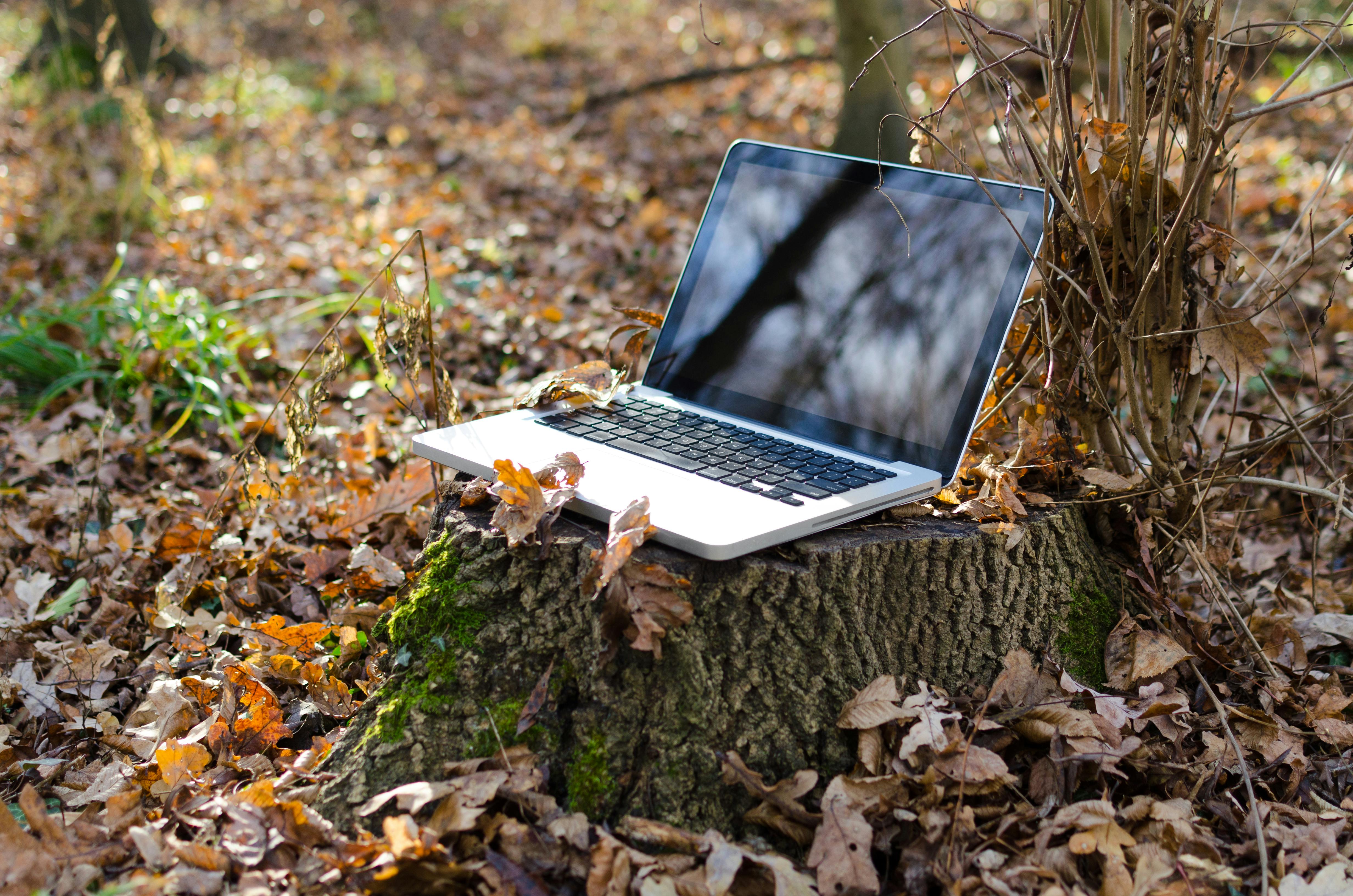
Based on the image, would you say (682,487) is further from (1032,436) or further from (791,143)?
(791,143)

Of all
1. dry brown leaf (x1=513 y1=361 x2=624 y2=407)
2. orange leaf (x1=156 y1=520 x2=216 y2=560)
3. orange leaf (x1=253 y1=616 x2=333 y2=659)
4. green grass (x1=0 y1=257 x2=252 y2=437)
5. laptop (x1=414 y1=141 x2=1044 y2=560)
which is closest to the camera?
laptop (x1=414 y1=141 x2=1044 y2=560)

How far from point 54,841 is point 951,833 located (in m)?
1.63

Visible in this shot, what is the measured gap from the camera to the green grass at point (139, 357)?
12.7 feet

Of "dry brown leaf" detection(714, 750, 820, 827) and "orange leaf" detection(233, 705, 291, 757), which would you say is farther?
"orange leaf" detection(233, 705, 291, 757)

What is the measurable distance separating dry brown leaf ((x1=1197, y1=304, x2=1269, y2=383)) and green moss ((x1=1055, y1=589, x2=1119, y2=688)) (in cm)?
59

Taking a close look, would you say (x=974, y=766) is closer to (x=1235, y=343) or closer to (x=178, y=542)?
(x=1235, y=343)

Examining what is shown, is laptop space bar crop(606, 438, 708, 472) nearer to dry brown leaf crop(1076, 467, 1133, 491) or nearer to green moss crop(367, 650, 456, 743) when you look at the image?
green moss crop(367, 650, 456, 743)

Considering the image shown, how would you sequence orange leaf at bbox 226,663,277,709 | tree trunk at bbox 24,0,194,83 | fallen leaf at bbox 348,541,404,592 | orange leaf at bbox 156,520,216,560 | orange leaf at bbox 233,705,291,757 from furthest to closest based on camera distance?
tree trunk at bbox 24,0,194,83
orange leaf at bbox 156,520,216,560
fallen leaf at bbox 348,541,404,592
orange leaf at bbox 226,663,277,709
orange leaf at bbox 233,705,291,757

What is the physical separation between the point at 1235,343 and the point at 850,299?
2.79 ft

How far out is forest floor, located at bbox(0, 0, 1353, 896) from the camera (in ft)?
5.72

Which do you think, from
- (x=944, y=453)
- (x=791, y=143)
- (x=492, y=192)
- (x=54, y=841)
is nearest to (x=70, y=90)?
(x=492, y=192)

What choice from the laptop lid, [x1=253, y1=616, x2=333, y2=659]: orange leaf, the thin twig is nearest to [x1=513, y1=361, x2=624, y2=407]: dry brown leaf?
the laptop lid

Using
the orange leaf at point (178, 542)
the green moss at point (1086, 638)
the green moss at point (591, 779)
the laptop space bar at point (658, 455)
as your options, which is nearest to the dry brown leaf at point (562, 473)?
the laptop space bar at point (658, 455)

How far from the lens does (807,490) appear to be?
188cm
